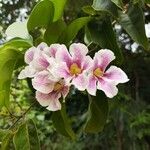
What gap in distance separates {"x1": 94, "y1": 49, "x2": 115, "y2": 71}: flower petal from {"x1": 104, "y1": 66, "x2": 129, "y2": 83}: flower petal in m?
0.01

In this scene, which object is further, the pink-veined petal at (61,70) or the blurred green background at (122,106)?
the blurred green background at (122,106)

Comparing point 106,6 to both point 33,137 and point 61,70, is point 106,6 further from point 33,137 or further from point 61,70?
point 33,137

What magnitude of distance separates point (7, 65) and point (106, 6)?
0.18 metres

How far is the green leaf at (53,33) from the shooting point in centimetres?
75

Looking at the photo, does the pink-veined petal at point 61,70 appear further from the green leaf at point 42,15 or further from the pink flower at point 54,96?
the green leaf at point 42,15

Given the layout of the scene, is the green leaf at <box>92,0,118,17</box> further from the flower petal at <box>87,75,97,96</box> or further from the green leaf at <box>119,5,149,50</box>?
the flower petal at <box>87,75,97,96</box>

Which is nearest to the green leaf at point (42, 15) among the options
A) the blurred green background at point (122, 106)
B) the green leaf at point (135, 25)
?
the green leaf at point (135, 25)

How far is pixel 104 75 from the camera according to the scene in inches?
26.5

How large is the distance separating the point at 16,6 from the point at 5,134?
6.43ft

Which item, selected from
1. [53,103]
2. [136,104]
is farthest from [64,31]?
[136,104]

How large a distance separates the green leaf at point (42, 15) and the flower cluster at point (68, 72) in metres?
0.08

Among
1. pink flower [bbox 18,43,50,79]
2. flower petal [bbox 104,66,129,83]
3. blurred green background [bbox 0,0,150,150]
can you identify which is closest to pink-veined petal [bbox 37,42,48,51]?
pink flower [bbox 18,43,50,79]

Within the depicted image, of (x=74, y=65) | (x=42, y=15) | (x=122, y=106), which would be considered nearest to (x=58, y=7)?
(x=42, y=15)

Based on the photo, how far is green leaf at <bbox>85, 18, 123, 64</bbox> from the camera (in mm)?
720
